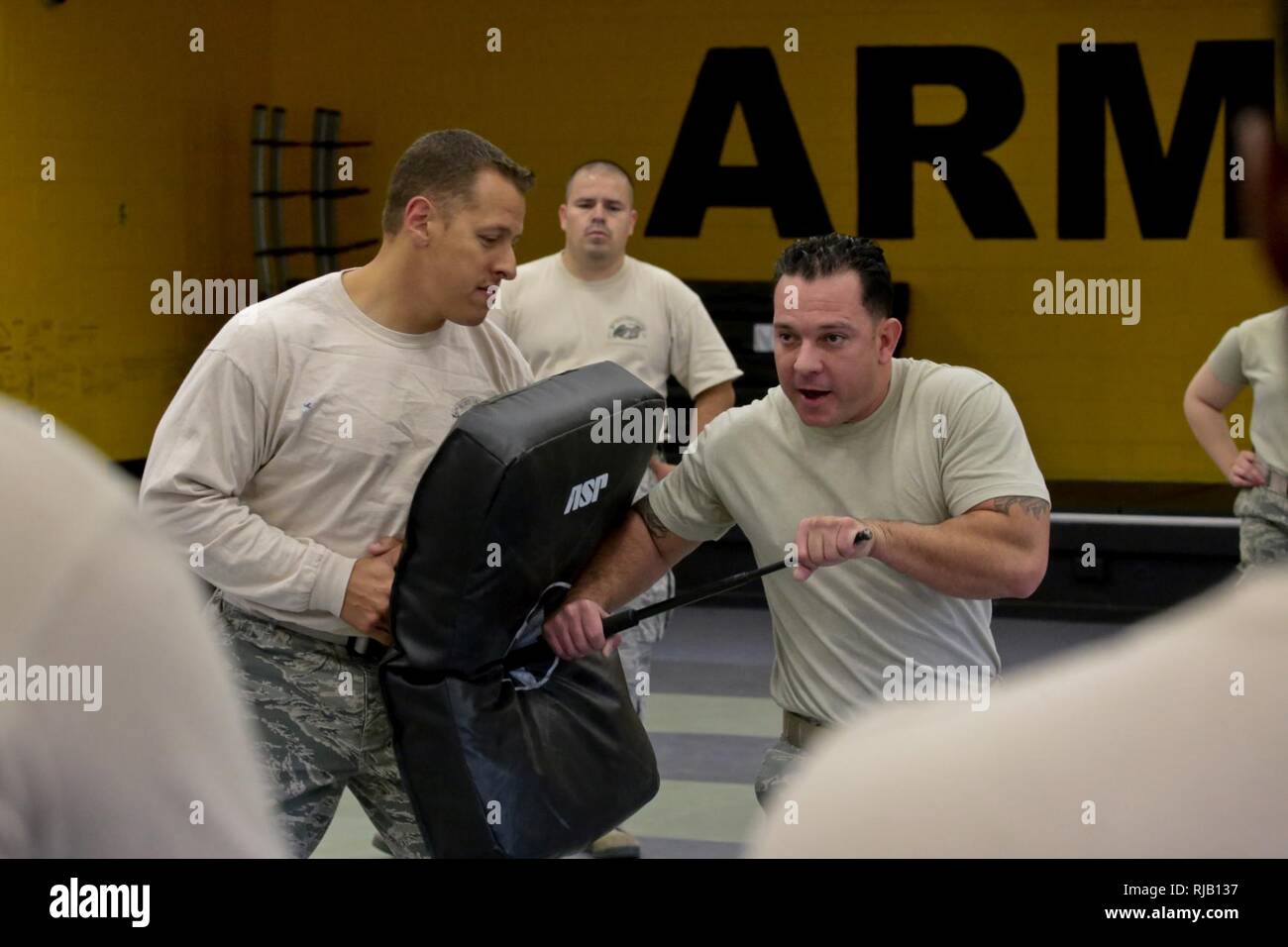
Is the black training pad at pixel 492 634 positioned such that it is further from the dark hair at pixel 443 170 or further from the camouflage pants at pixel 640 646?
the camouflage pants at pixel 640 646

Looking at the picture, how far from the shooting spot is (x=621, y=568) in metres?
2.91

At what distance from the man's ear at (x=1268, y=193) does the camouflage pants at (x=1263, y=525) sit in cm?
425

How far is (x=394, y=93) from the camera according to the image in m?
10.4

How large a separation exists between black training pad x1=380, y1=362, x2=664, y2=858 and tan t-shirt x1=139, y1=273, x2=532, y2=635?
23 cm

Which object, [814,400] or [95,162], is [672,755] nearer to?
[814,400]

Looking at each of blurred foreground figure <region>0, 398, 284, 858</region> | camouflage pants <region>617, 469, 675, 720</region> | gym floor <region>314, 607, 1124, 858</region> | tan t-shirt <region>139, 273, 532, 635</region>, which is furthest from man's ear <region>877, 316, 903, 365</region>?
blurred foreground figure <region>0, 398, 284, 858</region>

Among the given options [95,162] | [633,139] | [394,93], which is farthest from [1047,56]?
[95,162]

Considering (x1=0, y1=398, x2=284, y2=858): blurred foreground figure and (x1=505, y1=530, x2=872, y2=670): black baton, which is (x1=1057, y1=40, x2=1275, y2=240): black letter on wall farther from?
(x1=0, y1=398, x2=284, y2=858): blurred foreground figure

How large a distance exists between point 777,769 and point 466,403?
0.85 meters

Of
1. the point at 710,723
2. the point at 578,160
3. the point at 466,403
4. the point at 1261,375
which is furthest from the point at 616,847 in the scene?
the point at 578,160

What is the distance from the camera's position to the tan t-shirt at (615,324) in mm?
5051

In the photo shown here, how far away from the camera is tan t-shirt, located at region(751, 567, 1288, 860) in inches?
26.2
